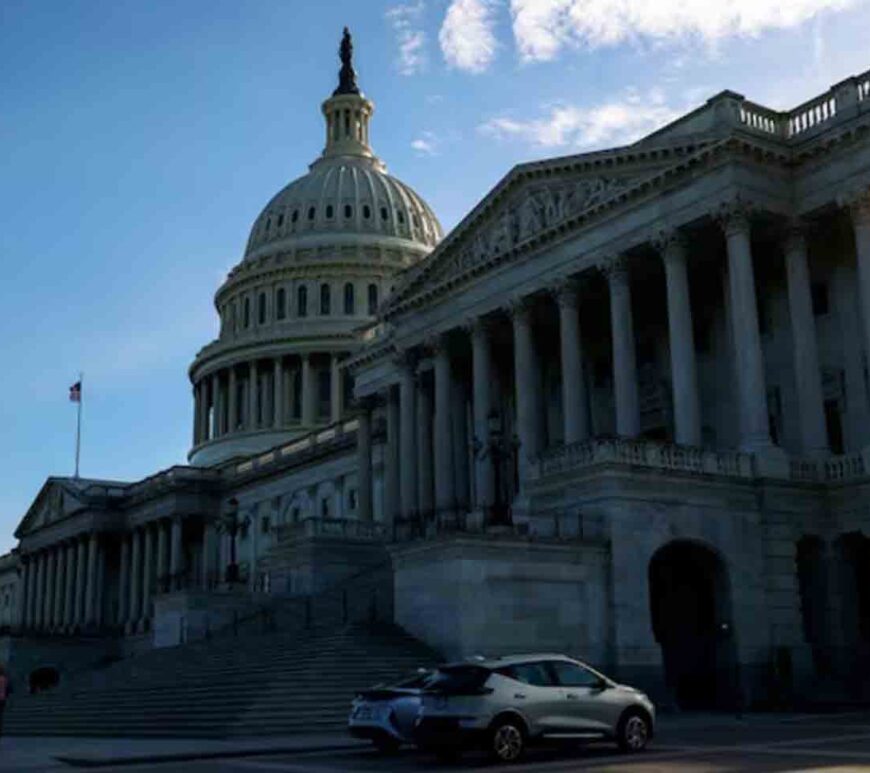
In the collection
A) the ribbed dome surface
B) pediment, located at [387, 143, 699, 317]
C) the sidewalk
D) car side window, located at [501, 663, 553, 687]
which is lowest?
the sidewalk

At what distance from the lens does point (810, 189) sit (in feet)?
149

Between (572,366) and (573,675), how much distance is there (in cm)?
2838

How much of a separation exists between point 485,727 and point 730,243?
27316 millimetres

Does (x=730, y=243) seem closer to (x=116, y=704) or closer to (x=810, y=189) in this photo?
(x=810, y=189)

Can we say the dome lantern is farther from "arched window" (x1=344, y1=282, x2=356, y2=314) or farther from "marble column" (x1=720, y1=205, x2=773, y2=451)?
"marble column" (x1=720, y1=205, x2=773, y2=451)

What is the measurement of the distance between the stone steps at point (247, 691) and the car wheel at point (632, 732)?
10.1 metres

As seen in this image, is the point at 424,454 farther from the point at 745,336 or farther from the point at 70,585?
the point at 70,585

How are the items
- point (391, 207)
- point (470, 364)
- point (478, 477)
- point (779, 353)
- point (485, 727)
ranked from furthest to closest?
1. point (391, 207)
2. point (470, 364)
3. point (478, 477)
4. point (779, 353)
5. point (485, 727)

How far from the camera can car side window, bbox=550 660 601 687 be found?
23.5 m

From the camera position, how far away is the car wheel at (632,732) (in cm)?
A: 2320

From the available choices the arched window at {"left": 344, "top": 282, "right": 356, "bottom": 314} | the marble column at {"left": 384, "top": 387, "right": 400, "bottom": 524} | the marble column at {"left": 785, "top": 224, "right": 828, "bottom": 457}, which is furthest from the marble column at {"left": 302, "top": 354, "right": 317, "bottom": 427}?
the marble column at {"left": 785, "top": 224, "right": 828, "bottom": 457}

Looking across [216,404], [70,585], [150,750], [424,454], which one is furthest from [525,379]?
[216,404]

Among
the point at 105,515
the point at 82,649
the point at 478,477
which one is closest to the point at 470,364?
the point at 478,477

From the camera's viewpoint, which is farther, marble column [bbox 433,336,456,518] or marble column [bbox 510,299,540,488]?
marble column [bbox 433,336,456,518]
